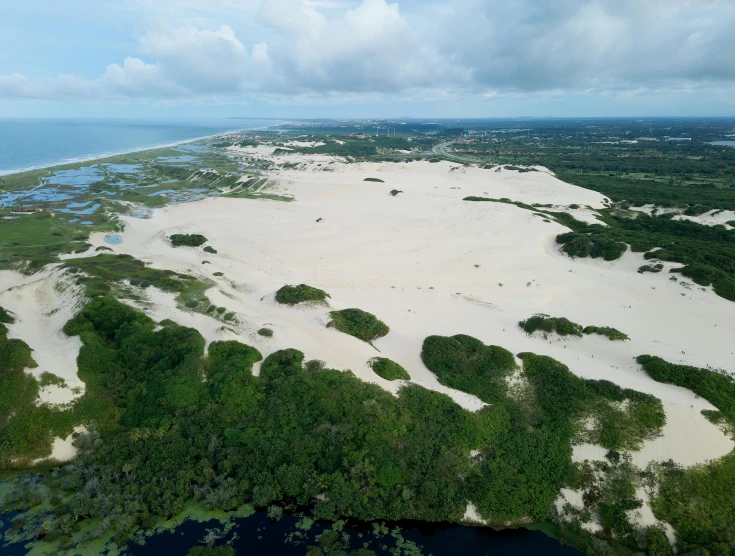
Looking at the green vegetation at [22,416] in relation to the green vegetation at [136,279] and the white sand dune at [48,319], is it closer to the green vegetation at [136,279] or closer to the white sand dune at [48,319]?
the white sand dune at [48,319]

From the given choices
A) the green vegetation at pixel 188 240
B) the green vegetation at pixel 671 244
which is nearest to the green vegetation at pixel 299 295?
the green vegetation at pixel 188 240

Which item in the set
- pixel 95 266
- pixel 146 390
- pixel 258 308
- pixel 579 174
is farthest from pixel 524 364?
pixel 579 174

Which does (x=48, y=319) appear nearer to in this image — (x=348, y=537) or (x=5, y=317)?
(x=5, y=317)

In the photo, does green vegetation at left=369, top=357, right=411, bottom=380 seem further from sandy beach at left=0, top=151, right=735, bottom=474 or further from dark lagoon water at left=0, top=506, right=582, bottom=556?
dark lagoon water at left=0, top=506, right=582, bottom=556

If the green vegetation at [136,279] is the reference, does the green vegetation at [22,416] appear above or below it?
below

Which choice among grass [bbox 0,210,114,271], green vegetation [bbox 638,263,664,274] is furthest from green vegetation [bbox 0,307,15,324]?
green vegetation [bbox 638,263,664,274]

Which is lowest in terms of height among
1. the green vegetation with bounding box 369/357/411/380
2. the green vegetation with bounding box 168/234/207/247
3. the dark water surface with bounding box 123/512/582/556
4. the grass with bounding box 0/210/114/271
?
the dark water surface with bounding box 123/512/582/556
